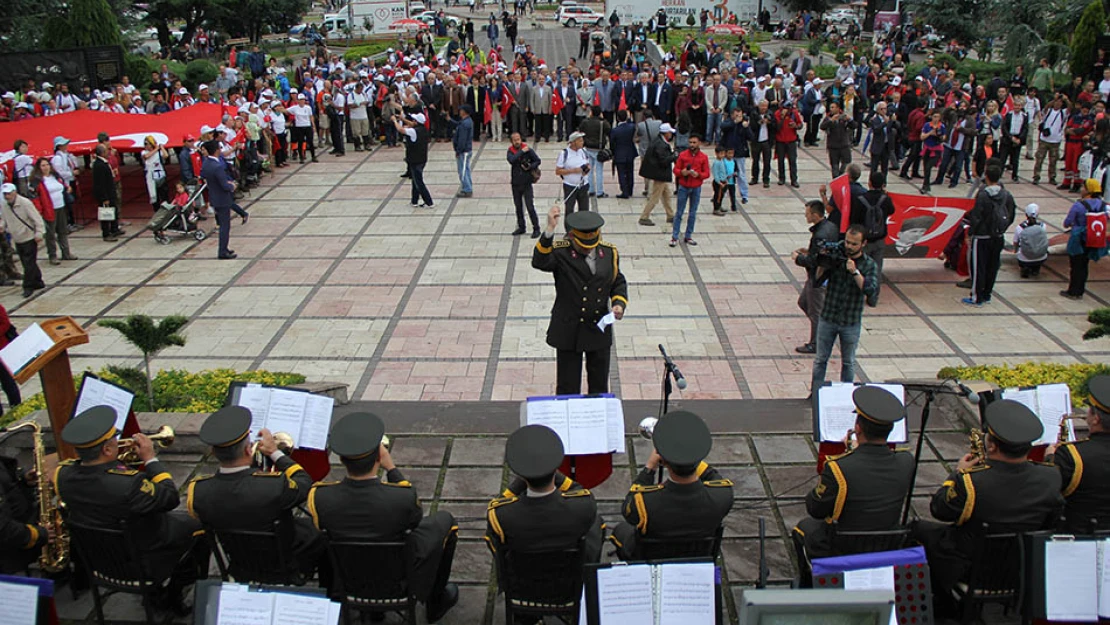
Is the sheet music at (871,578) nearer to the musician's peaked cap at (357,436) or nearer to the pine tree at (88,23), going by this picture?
the musician's peaked cap at (357,436)

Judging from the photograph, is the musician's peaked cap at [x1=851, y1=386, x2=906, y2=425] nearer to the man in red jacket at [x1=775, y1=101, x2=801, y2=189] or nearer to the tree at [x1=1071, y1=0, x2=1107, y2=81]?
the man in red jacket at [x1=775, y1=101, x2=801, y2=189]

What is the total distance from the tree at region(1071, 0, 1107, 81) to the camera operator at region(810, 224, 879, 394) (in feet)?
63.8

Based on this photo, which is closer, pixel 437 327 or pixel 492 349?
pixel 492 349

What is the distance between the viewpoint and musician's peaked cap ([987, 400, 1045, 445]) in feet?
15.7

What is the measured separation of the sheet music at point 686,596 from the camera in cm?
438

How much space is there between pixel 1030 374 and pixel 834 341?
1.85 m

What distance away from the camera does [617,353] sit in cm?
1020

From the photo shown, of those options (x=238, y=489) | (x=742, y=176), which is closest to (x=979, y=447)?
(x=238, y=489)

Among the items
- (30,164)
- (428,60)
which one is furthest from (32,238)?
(428,60)

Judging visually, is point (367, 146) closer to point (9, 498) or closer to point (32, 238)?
point (32, 238)

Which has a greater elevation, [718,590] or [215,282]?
[718,590]

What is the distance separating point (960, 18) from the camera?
35.4 m

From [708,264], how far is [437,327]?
175 inches

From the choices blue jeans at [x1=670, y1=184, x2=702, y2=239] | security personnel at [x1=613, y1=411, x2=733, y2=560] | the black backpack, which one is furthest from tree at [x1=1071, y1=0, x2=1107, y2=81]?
security personnel at [x1=613, y1=411, x2=733, y2=560]
